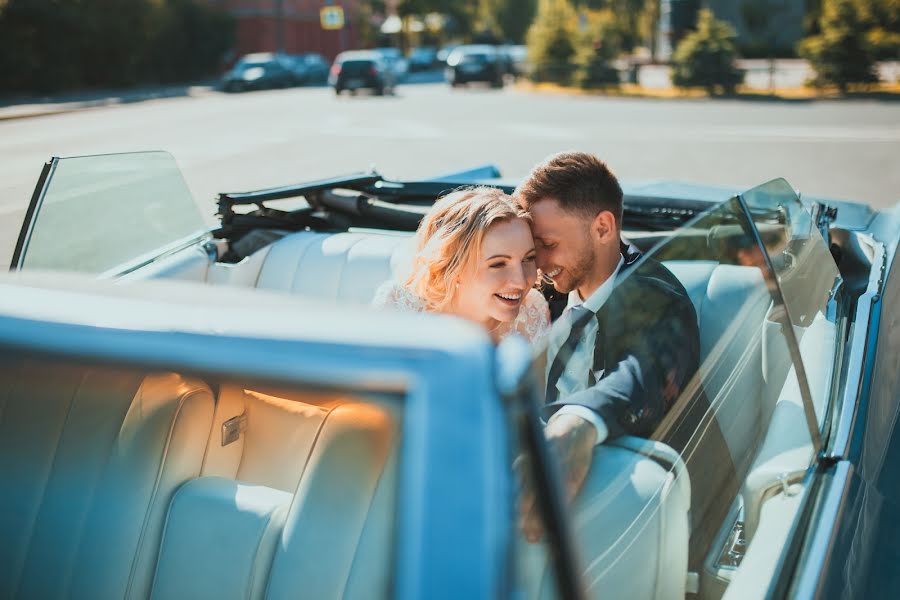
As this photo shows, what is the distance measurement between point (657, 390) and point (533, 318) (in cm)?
112

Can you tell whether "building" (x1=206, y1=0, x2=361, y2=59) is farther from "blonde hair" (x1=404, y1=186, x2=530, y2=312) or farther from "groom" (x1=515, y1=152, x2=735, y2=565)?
"groom" (x1=515, y1=152, x2=735, y2=565)

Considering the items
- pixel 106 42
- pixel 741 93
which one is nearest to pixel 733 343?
pixel 741 93

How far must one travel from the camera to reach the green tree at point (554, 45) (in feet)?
102

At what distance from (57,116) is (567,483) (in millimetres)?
22480

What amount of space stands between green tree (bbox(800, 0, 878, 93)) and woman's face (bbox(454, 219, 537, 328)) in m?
23.5

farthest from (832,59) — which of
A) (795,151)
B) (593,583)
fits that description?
(593,583)

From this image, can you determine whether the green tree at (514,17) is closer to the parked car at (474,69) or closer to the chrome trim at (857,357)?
the parked car at (474,69)

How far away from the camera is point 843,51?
75.7ft

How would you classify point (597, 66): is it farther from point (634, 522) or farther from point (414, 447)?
point (414, 447)

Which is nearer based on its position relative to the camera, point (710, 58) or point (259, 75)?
point (710, 58)

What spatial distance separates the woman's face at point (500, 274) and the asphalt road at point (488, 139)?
3.81m

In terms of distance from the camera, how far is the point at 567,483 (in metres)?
1.27

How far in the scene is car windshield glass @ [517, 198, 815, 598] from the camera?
1438 mm

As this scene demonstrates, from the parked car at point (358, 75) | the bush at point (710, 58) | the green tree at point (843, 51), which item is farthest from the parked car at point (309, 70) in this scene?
the green tree at point (843, 51)
